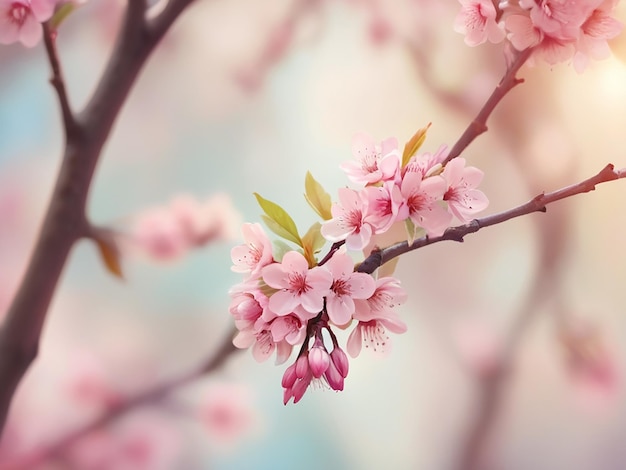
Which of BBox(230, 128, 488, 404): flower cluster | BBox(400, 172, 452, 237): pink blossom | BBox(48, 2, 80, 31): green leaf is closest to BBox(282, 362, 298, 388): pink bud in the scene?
BBox(230, 128, 488, 404): flower cluster

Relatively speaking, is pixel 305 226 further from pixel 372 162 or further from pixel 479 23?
pixel 479 23

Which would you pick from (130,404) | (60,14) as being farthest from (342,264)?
(60,14)

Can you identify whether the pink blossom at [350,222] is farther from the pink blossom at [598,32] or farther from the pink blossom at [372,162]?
the pink blossom at [598,32]

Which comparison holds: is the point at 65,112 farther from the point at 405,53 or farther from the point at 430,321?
the point at 430,321

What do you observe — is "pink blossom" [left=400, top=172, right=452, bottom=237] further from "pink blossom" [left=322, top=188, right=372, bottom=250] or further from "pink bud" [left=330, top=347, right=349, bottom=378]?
"pink bud" [left=330, top=347, right=349, bottom=378]

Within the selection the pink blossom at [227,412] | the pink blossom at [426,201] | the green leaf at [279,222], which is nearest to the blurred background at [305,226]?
the pink blossom at [227,412]

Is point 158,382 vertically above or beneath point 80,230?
beneath

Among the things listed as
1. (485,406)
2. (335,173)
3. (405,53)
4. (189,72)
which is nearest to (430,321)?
(485,406)
